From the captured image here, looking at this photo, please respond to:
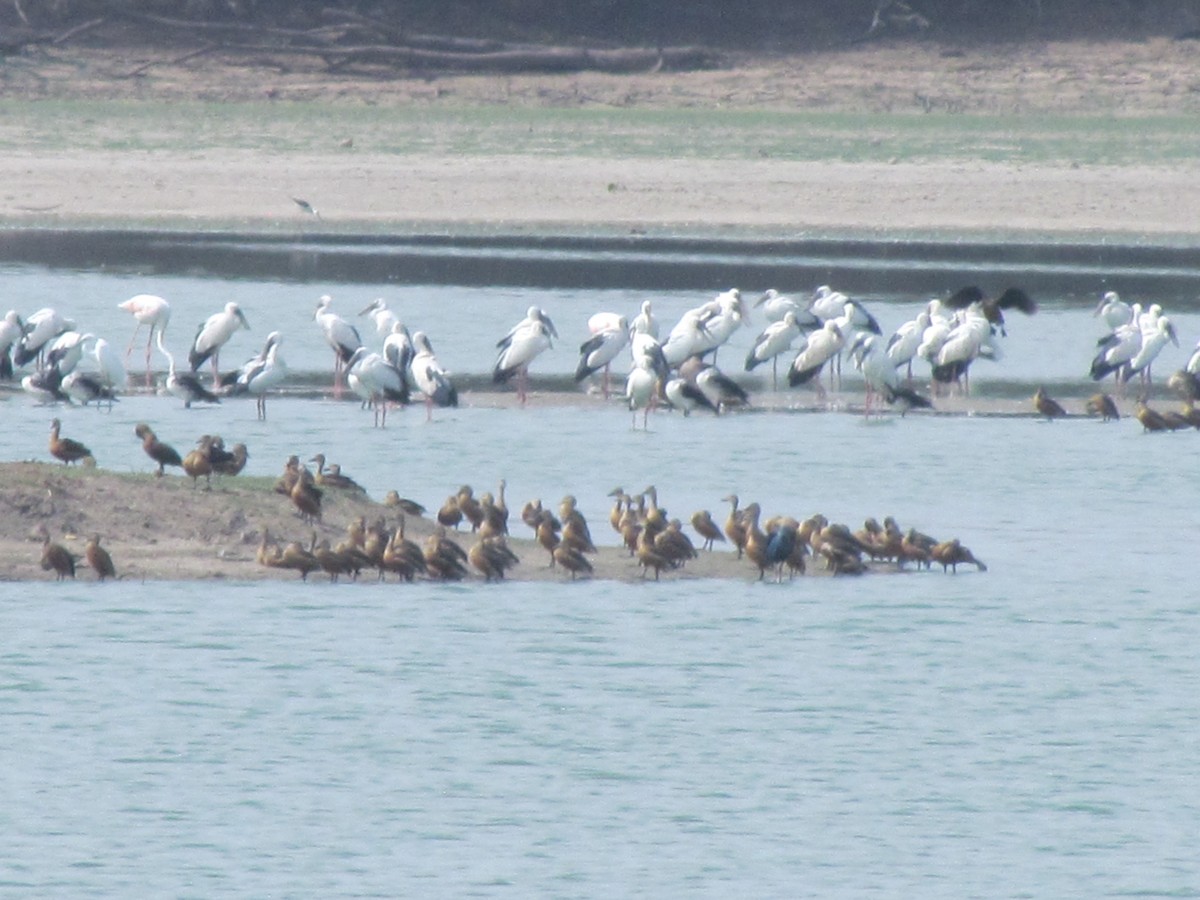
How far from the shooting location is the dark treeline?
1622 inches

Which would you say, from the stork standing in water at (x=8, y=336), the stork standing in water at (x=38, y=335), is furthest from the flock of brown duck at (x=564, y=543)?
the stork standing in water at (x=8, y=336)

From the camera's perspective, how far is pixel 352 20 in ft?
133

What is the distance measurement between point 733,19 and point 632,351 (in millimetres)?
23441

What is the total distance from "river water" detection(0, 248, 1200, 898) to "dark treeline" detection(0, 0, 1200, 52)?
26.2m

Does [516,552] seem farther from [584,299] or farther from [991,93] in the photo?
[991,93]

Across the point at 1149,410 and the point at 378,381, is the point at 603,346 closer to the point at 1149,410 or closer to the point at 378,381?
the point at 378,381

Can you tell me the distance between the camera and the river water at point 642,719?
8.44 m

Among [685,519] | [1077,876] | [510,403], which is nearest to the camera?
[1077,876]

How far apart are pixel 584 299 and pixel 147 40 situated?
1570cm

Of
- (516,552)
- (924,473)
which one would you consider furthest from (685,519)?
(924,473)

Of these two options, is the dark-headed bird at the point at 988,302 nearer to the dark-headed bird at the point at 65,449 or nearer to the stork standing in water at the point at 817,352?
the stork standing in water at the point at 817,352

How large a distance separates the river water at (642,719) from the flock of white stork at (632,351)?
84.0 inches

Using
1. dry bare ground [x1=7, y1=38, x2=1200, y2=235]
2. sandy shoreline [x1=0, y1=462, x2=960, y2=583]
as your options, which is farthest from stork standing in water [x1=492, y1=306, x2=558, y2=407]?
dry bare ground [x1=7, y1=38, x2=1200, y2=235]

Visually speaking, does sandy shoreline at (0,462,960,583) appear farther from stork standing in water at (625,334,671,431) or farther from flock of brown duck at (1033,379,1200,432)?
flock of brown duck at (1033,379,1200,432)
